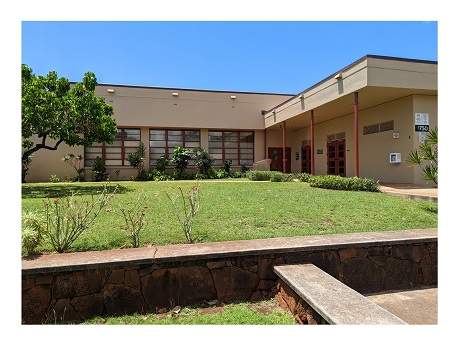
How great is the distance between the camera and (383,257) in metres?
3.55

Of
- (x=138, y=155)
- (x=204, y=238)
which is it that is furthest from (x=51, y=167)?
(x=204, y=238)

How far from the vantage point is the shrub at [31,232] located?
10.5 feet

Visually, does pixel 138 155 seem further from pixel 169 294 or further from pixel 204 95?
pixel 169 294

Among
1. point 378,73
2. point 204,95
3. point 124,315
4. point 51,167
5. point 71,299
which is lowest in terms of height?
point 124,315

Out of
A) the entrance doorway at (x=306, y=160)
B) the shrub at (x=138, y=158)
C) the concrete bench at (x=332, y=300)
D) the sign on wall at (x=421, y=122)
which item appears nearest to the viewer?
the concrete bench at (x=332, y=300)

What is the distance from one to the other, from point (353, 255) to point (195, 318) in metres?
2.04

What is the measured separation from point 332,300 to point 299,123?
16.2 metres

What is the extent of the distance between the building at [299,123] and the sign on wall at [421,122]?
4cm

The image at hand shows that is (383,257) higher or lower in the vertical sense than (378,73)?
lower

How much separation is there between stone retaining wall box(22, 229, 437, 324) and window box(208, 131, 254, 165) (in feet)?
51.2

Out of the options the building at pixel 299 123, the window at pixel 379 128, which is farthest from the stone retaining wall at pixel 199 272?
the window at pixel 379 128

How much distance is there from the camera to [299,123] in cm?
1764

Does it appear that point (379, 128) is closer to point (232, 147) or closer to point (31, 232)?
point (232, 147)

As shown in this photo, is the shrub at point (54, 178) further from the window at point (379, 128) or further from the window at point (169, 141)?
Answer: the window at point (379, 128)
